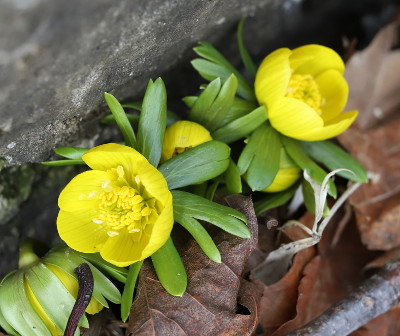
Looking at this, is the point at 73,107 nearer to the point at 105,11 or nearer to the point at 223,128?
the point at 105,11

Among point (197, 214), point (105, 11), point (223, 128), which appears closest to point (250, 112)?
point (223, 128)

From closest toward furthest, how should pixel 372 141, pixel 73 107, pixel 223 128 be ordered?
1. pixel 73 107
2. pixel 223 128
3. pixel 372 141

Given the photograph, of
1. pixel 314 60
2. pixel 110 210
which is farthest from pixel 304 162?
pixel 110 210

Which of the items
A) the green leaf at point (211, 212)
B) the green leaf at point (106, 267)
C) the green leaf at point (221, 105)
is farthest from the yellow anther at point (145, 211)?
the green leaf at point (221, 105)

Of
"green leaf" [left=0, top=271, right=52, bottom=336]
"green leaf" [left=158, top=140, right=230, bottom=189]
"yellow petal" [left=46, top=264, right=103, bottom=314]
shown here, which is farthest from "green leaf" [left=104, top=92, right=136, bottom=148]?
"green leaf" [left=0, top=271, right=52, bottom=336]

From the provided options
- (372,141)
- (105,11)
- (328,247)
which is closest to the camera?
(105,11)

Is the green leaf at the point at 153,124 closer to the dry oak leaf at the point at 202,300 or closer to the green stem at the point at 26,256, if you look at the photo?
the dry oak leaf at the point at 202,300

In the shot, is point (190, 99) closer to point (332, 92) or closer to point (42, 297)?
point (332, 92)
